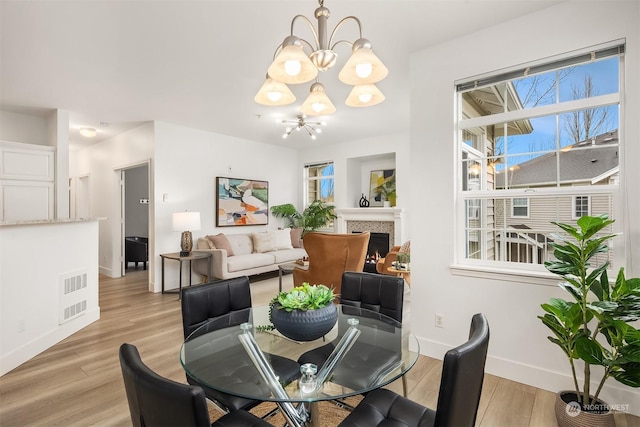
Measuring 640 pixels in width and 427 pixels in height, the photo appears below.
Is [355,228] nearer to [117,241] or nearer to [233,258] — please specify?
[233,258]

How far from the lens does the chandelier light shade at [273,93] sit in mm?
1769

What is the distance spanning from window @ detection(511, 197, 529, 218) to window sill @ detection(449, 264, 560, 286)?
1.38 ft

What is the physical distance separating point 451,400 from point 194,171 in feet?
17.4

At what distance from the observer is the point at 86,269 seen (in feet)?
11.8

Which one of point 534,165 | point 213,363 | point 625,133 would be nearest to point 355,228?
point 534,165

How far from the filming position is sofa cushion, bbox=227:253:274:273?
509 centimetres

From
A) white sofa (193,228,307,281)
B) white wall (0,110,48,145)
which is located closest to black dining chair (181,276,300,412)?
white sofa (193,228,307,281)

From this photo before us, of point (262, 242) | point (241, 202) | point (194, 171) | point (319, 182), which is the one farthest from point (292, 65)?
point (319, 182)

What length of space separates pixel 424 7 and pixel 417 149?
106cm

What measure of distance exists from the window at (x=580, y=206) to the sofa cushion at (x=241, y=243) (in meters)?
4.73

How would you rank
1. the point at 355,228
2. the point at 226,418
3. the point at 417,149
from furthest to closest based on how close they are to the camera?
1. the point at 355,228
2. the point at 417,149
3. the point at 226,418

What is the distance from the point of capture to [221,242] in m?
5.36

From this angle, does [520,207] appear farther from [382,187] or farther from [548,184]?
[382,187]

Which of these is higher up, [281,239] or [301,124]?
[301,124]
